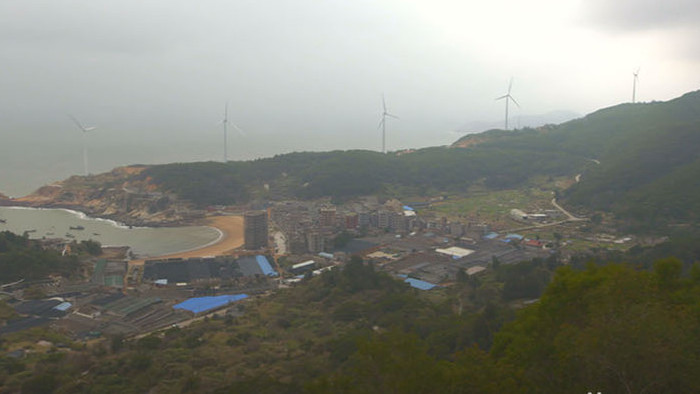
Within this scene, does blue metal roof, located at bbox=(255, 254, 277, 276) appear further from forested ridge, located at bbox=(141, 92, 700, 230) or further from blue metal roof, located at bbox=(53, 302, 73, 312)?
forested ridge, located at bbox=(141, 92, 700, 230)

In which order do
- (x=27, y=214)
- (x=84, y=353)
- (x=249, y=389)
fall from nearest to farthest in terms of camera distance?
(x=249, y=389) → (x=84, y=353) → (x=27, y=214)

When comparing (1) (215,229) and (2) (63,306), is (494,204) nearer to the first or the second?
(1) (215,229)

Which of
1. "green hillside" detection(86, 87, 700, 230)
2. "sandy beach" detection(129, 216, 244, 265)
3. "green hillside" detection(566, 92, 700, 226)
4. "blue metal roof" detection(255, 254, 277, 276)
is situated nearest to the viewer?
"blue metal roof" detection(255, 254, 277, 276)

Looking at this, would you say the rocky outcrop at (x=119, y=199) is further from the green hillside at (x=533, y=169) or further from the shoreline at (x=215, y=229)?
the green hillside at (x=533, y=169)

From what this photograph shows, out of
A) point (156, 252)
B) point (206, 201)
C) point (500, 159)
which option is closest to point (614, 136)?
point (500, 159)

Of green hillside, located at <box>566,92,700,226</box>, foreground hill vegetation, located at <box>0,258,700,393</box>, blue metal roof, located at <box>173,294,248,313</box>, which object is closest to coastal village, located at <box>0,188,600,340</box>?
blue metal roof, located at <box>173,294,248,313</box>

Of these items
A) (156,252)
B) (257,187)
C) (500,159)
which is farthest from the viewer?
(500,159)

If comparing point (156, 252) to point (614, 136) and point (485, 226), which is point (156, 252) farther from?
point (614, 136)
